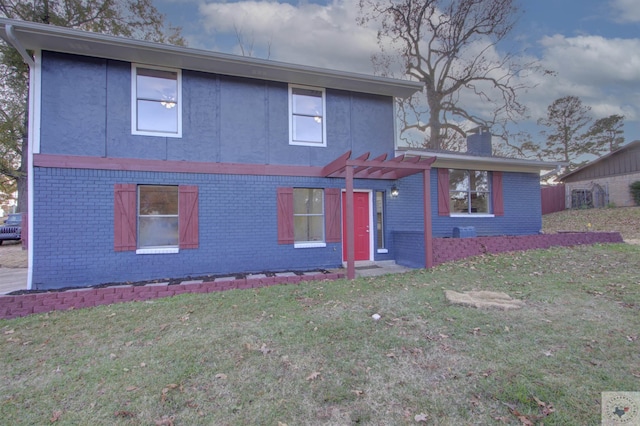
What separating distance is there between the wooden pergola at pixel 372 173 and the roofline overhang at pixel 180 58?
7.27ft

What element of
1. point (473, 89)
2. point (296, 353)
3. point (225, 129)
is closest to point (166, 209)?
point (225, 129)

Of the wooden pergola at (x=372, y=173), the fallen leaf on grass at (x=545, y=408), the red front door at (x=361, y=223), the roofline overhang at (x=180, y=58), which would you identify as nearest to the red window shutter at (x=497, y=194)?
the wooden pergola at (x=372, y=173)

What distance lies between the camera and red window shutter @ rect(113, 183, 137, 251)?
22.5 ft

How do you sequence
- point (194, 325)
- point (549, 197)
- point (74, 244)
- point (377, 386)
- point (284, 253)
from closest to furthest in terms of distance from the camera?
point (377, 386)
point (194, 325)
point (74, 244)
point (284, 253)
point (549, 197)

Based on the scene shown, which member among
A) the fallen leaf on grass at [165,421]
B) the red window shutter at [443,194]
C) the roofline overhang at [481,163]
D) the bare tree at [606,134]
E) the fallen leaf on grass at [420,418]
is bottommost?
the fallen leaf on grass at [165,421]

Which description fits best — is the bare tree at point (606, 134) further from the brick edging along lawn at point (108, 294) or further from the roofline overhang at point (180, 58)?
the brick edging along lawn at point (108, 294)

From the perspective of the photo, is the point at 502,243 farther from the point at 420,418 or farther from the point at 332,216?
the point at 420,418

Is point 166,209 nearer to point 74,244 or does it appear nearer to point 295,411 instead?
point 74,244

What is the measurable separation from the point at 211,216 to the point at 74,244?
279 centimetres

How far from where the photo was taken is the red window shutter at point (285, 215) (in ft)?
26.3

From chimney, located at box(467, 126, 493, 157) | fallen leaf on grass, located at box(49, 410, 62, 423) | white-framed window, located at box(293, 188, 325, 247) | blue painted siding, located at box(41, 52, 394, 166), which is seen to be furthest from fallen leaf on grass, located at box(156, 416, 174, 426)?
chimney, located at box(467, 126, 493, 157)

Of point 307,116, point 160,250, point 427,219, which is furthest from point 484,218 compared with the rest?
point 160,250

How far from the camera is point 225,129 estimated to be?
7.73 meters

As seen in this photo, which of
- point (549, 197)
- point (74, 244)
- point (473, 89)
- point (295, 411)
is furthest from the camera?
point (549, 197)
